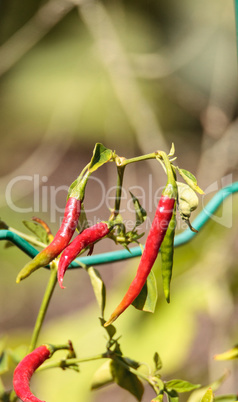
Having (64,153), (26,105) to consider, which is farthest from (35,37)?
(64,153)

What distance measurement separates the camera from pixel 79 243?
48 centimetres

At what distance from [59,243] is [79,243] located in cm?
2

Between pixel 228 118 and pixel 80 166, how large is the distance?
0.51m

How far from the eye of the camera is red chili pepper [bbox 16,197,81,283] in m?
0.45

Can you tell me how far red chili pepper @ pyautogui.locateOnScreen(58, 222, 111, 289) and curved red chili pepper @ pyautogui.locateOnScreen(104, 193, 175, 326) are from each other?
54mm

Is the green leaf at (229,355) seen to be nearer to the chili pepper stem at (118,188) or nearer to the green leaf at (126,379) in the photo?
the green leaf at (126,379)

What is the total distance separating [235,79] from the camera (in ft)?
5.67

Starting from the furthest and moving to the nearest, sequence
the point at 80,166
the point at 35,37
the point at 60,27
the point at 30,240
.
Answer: the point at 80,166 → the point at 60,27 → the point at 35,37 → the point at 30,240

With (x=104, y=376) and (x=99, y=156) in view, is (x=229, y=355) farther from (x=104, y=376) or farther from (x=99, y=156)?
(x=99, y=156)

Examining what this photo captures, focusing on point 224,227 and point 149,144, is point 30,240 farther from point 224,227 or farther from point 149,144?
point 149,144

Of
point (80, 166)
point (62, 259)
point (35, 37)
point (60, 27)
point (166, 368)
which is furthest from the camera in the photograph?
point (80, 166)

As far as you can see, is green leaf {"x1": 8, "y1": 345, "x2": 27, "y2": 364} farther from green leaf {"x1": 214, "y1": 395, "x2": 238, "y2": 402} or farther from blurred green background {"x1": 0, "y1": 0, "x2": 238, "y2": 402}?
blurred green background {"x1": 0, "y1": 0, "x2": 238, "y2": 402}

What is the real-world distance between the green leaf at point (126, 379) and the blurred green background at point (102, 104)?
2.92ft

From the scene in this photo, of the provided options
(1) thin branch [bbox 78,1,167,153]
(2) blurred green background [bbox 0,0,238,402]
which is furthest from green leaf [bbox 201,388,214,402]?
(1) thin branch [bbox 78,1,167,153]
